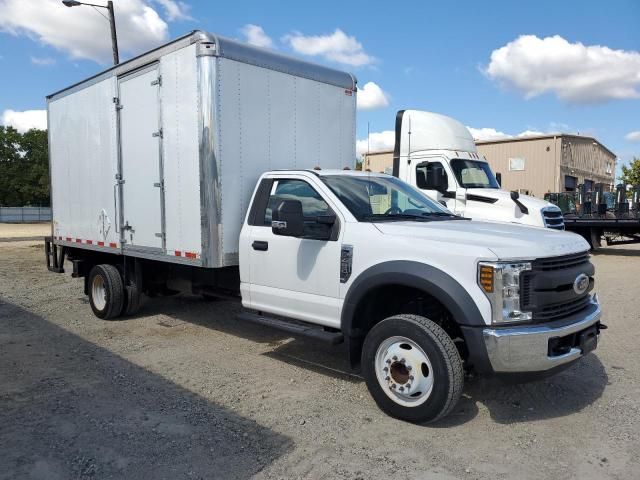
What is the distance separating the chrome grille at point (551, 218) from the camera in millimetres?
9922

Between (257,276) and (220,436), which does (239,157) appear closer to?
(257,276)

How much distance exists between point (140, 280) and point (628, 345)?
6217mm

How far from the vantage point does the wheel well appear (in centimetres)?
446

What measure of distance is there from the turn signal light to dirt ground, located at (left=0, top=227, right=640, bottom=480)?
3.70 feet

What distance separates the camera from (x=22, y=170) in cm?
5938

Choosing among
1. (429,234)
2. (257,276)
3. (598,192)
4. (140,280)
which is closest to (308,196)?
(257,276)

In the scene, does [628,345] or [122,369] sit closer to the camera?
[122,369]

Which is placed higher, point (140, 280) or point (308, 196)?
point (308, 196)

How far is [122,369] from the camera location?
5445 millimetres

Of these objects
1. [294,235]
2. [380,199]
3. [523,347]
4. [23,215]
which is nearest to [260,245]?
[294,235]

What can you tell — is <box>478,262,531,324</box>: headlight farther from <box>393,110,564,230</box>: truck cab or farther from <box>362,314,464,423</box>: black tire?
<box>393,110,564,230</box>: truck cab

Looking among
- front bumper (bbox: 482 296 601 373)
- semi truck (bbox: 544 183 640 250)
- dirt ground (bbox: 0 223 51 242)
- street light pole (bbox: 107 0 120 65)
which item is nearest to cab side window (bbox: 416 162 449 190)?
front bumper (bbox: 482 296 601 373)

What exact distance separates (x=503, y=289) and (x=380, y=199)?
5.69ft

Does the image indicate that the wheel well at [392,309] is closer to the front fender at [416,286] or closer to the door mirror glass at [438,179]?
the front fender at [416,286]
